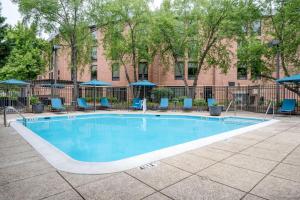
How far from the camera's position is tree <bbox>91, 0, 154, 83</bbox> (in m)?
18.8

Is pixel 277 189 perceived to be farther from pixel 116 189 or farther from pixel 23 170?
pixel 23 170

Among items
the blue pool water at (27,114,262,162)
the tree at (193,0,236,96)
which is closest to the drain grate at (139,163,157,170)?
the blue pool water at (27,114,262,162)

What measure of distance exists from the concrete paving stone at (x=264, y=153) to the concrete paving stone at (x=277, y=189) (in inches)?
49.1

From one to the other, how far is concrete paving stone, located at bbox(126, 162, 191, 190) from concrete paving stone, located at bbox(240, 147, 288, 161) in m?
2.07

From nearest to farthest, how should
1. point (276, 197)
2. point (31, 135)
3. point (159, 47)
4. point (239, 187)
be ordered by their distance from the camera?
point (276, 197), point (239, 187), point (31, 135), point (159, 47)

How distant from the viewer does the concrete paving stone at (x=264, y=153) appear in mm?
4309

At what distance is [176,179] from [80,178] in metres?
1.55

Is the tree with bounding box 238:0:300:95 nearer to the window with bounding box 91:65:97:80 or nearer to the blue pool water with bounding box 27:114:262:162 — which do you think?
the blue pool water with bounding box 27:114:262:162

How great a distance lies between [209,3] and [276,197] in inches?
736

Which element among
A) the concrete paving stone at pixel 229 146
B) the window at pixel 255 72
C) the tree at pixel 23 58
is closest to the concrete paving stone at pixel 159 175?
the concrete paving stone at pixel 229 146

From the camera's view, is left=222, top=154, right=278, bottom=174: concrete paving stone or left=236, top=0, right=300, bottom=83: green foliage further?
left=236, top=0, right=300, bottom=83: green foliage

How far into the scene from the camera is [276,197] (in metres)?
2.62

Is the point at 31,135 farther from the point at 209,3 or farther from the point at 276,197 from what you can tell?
the point at 209,3

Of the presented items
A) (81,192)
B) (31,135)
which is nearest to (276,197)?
(81,192)
